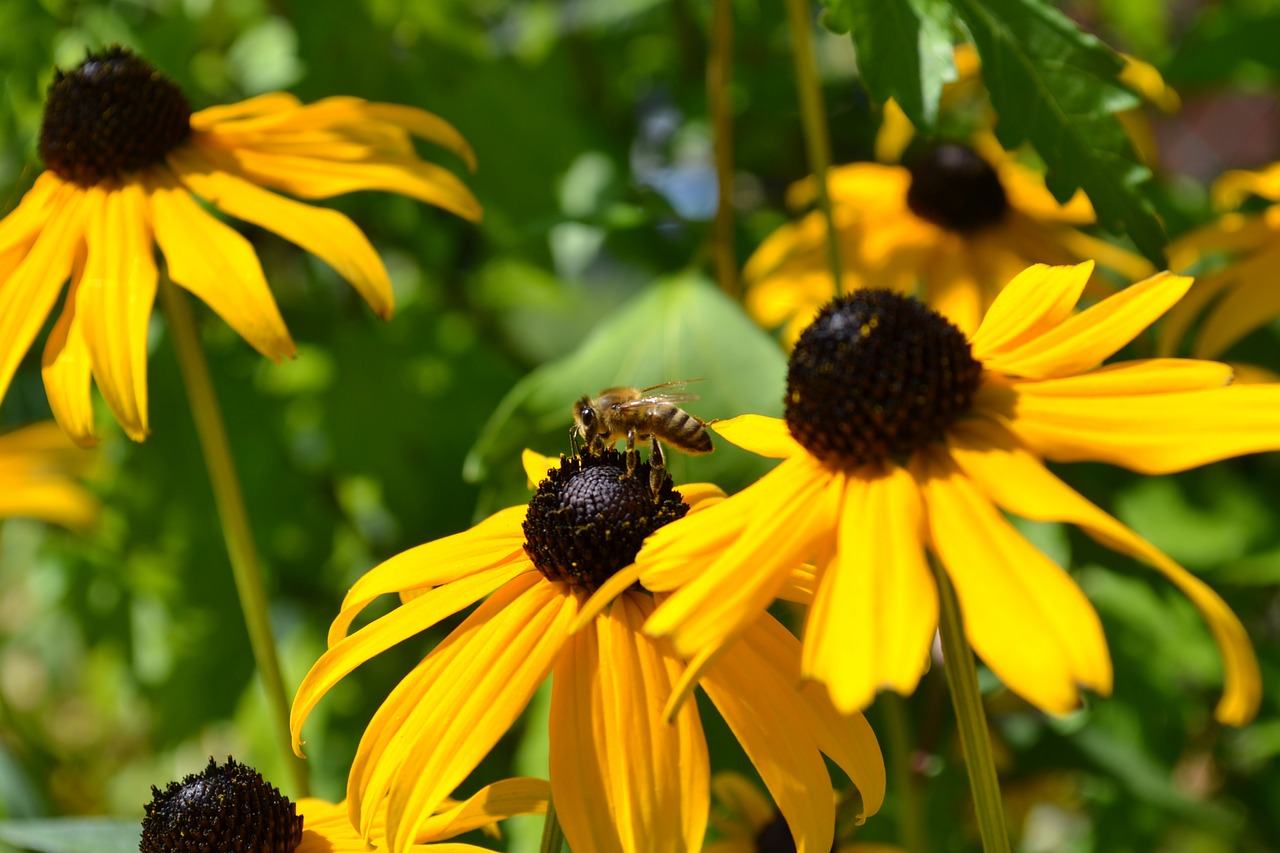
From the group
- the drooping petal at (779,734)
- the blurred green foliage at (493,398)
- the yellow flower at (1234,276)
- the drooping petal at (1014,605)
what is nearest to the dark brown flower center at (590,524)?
the drooping petal at (779,734)

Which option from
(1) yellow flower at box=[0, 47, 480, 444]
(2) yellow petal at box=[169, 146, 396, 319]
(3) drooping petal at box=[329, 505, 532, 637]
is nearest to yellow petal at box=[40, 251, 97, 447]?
(1) yellow flower at box=[0, 47, 480, 444]

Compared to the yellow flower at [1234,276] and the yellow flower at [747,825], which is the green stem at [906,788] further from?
the yellow flower at [1234,276]

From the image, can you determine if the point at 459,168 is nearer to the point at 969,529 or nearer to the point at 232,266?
the point at 232,266

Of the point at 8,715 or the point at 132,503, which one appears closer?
the point at 8,715

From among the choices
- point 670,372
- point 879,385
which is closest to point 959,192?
point 670,372

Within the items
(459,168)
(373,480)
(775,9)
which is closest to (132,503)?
(373,480)

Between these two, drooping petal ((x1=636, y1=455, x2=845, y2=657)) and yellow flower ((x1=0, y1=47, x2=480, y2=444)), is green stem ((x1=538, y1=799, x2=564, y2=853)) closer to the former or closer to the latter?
drooping petal ((x1=636, y1=455, x2=845, y2=657))
